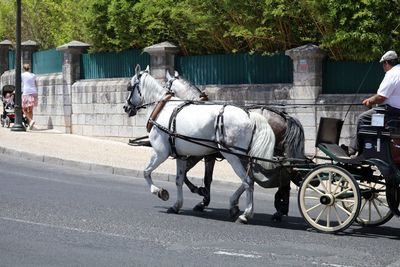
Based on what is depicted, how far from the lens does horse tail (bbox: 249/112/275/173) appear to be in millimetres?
11013

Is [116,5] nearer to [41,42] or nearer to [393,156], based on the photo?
[41,42]

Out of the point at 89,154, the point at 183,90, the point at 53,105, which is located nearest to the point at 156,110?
the point at 183,90

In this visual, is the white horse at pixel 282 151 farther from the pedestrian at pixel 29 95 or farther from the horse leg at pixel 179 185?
the pedestrian at pixel 29 95

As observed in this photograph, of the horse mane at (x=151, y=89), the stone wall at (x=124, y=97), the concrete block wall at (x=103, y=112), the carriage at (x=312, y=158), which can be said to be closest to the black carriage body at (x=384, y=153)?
the carriage at (x=312, y=158)

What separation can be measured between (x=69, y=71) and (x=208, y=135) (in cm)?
1340

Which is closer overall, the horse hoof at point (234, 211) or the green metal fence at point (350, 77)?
the horse hoof at point (234, 211)

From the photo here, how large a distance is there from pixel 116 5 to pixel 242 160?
1236 cm

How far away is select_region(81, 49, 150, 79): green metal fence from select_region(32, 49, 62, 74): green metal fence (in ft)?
4.51

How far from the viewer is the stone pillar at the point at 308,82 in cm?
1785

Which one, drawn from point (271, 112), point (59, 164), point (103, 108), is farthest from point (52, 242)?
point (103, 108)

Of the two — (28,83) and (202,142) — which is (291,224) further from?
(28,83)

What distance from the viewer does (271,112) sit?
11.6 m

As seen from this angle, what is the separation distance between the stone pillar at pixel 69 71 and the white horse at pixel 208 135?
11993 millimetres

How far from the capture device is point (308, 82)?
18.0 meters
